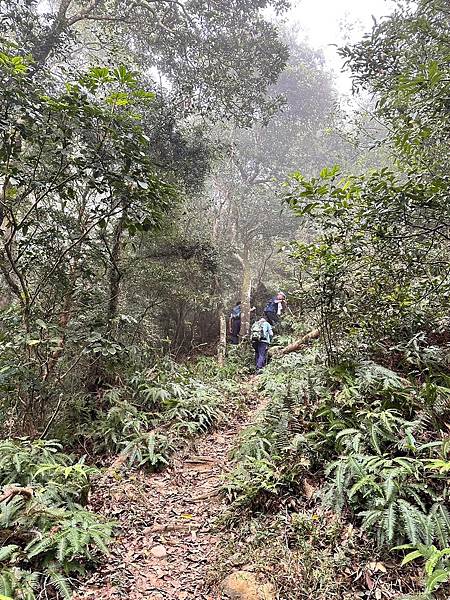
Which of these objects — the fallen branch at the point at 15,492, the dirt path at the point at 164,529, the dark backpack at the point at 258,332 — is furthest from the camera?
the dark backpack at the point at 258,332

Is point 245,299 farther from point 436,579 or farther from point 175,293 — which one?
point 436,579

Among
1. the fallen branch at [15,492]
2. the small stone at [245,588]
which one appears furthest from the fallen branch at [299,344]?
the fallen branch at [15,492]

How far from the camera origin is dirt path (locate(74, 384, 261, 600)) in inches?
141

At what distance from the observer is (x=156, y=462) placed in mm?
5973

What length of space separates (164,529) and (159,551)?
375 mm

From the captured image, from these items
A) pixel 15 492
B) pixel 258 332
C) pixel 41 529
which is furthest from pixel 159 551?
pixel 258 332

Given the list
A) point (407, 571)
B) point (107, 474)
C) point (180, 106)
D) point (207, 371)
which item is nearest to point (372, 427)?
point (407, 571)

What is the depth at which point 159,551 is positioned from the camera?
4160 mm

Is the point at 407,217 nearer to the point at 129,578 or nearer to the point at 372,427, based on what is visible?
the point at 372,427

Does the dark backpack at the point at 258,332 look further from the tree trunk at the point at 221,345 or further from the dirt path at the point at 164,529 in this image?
the dirt path at the point at 164,529

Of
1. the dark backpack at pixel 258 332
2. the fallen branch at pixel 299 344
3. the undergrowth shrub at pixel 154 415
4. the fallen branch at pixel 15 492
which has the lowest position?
the fallen branch at pixel 15 492

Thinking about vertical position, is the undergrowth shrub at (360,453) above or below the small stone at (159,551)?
above

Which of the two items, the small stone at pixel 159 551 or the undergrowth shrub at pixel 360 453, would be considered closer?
the undergrowth shrub at pixel 360 453

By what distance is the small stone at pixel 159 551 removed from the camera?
4.09 meters
